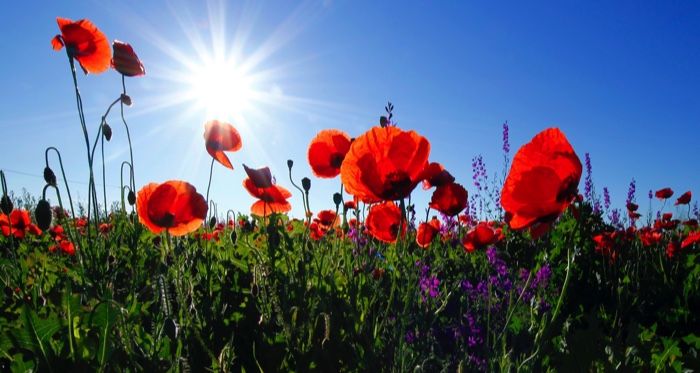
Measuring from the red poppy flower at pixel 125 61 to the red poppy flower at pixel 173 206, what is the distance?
0.48 meters

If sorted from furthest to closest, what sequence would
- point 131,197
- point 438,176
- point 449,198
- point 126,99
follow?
point 131,197 < point 126,99 < point 449,198 < point 438,176

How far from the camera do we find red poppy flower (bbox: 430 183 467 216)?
198cm

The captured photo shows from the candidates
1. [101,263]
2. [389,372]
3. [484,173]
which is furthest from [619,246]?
[101,263]

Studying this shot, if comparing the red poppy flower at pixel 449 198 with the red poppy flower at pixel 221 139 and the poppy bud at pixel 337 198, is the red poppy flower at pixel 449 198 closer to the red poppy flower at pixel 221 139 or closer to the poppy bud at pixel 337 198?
the poppy bud at pixel 337 198

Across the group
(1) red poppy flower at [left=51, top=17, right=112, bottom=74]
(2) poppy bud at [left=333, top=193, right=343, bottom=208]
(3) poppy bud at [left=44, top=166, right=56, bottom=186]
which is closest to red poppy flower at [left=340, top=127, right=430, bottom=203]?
(2) poppy bud at [left=333, top=193, right=343, bottom=208]

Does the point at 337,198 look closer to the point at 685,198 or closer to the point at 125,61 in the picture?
the point at 125,61

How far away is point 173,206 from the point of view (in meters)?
2.12

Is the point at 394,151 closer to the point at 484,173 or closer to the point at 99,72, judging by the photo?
the point at 99,72

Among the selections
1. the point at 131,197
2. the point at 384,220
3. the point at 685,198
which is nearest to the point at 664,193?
the point at 685,198

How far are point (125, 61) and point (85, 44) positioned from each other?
0.95 ft

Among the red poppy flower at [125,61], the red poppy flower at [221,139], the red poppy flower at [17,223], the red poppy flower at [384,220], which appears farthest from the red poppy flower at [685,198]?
the red poppy flower at [17,223]

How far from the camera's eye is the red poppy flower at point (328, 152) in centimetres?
213

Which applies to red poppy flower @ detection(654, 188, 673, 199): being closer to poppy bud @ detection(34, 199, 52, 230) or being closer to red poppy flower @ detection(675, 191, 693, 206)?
red poppy flower @ detection(675, 191, 693, 206)

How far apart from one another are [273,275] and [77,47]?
1.31m
